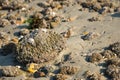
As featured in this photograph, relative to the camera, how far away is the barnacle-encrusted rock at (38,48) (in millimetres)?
8102

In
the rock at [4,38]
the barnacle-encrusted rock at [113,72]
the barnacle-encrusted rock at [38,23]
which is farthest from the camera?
the barnacle-encrusted rock at [38,23]

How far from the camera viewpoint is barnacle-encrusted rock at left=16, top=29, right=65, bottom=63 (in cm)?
810

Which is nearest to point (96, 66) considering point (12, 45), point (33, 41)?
point (33, 41)

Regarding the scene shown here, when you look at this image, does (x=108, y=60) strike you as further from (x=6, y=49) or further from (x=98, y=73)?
(x=6, y=49)

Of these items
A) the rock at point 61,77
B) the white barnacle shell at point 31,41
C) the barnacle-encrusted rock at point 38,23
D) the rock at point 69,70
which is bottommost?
the rock at point 61,77

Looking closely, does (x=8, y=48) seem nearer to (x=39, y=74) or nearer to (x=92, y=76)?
(x=39, y=74)

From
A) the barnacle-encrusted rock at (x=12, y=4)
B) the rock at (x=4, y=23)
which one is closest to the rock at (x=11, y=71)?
the rock at (x=4, y=23)

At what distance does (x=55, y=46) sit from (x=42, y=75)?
0.97m

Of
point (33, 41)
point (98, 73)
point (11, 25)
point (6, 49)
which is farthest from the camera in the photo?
point (11, 25)

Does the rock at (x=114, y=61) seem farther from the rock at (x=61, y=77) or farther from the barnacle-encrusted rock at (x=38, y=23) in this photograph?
the barnacle-encrusted rock at (x=38, y=23)

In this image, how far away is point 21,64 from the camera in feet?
27.2

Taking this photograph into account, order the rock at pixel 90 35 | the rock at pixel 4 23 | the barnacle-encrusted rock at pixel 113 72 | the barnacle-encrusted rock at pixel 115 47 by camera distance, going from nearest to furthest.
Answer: the barnacle-encrusted rock at pixel 113 72
the barnacle-encrusted rock at pixel 115 47
the rock at pixel 90 35
the rock at pixel 4 23

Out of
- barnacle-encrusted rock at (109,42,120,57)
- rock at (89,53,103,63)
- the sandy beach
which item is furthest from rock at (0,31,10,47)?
barnacle-encrusted rock at (109,42,120,57)

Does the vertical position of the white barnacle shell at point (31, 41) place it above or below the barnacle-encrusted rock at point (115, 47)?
above
